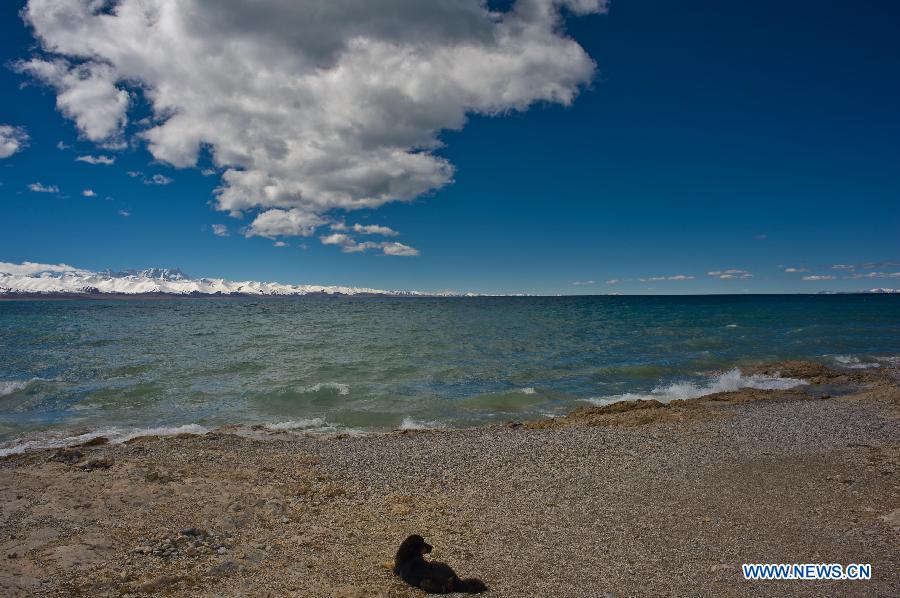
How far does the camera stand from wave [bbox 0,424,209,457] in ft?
45.6

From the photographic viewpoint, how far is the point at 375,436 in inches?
584

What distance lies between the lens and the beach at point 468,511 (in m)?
6.38

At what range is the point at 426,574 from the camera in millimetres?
6098

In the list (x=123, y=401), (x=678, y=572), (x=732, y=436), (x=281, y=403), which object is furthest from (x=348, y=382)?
(x=678, y=572)

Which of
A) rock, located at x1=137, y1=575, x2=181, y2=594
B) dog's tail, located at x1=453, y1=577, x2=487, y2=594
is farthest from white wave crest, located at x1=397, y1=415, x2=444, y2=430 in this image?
rock, located at x1=137, y1=575, x2=181, y2=594

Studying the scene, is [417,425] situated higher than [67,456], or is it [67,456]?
[67,456]

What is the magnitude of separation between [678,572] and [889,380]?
24.4 meters

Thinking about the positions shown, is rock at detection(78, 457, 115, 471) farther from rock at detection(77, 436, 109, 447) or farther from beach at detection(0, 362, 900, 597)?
rock at detection(77, 436, 109, 447)

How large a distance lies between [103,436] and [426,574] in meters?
14.1

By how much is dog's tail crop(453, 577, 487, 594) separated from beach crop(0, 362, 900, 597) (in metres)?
0.20

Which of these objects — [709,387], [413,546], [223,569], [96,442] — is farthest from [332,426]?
[709,387]

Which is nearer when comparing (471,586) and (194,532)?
(471,586)

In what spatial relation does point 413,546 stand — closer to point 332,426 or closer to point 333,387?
point 332,426

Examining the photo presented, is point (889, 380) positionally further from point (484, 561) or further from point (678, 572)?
point (484, 561)
